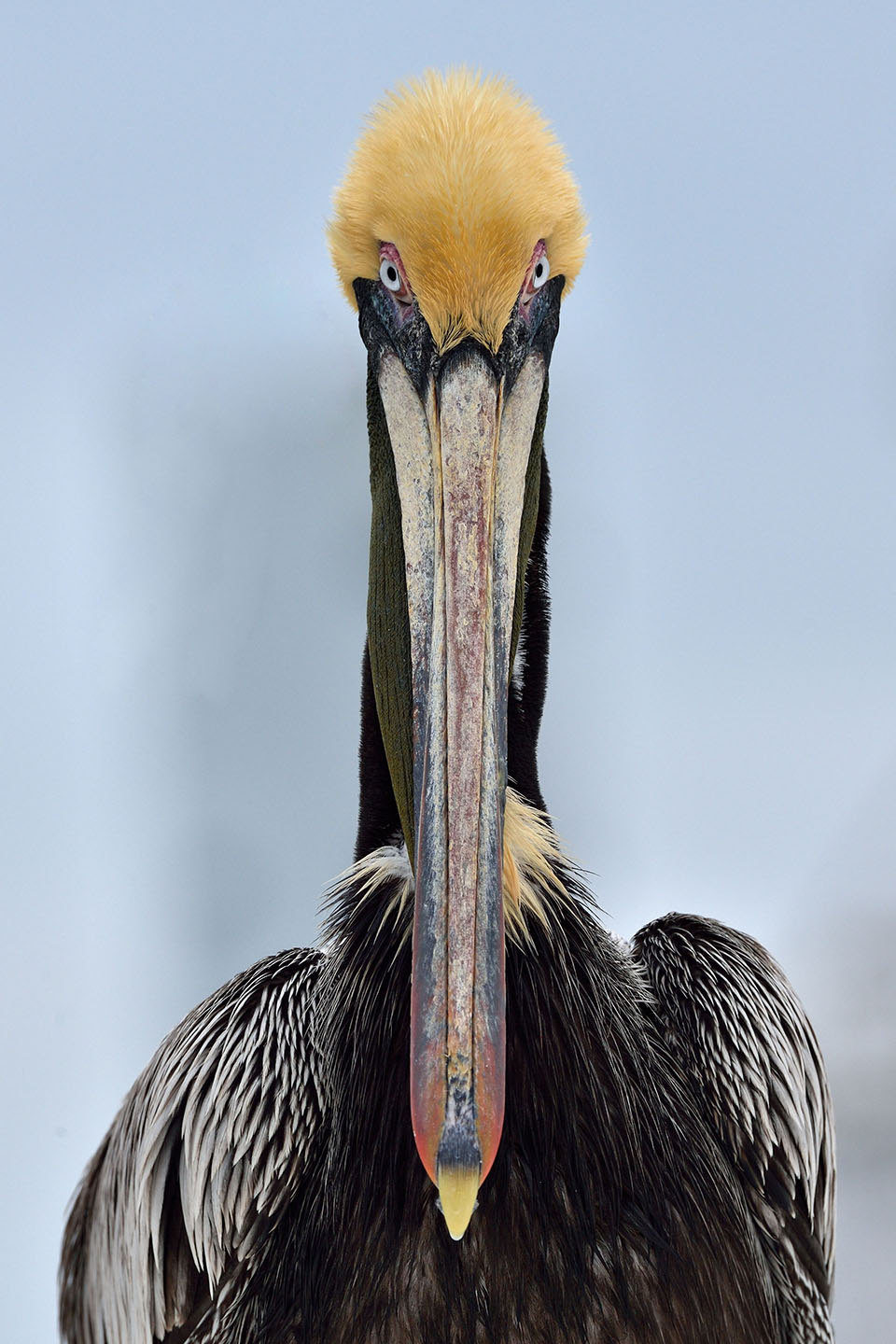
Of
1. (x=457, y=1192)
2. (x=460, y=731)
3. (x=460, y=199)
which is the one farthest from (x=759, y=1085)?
(x=460, y=199)

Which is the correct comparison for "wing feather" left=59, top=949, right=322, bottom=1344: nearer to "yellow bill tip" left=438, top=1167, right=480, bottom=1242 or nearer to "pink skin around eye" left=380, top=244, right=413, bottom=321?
"yellow bill tip" left=438, top=1167, right=480, bottom=1242

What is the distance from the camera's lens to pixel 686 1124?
158 centimetres

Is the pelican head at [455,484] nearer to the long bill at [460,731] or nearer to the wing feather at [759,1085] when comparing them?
the long bill at [460,731]

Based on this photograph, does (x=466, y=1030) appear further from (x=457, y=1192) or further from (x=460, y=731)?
(x=460, y=731)

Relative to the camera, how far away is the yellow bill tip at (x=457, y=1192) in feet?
3.83

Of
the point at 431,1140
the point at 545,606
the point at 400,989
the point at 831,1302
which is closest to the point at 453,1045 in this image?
the point at 431,1140

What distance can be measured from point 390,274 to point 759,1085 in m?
1.13

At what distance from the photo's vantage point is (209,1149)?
163 cm

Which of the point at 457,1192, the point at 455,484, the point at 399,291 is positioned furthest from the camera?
the point at 399,291

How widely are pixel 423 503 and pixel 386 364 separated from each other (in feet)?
0.67

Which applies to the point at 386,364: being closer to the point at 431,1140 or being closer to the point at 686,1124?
the point at 431,1140

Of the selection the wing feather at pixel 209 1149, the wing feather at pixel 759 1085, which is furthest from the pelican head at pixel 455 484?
the wing feather at pixel 759 1085

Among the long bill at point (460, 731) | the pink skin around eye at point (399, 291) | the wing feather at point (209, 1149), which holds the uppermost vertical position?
the pink skin around eye at point (399, 291)

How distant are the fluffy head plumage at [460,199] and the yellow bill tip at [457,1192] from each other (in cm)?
85
